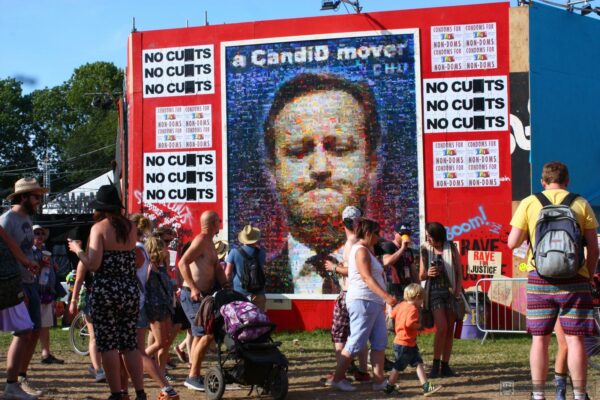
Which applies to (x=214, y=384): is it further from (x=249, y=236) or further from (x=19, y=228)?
(x=249, y=236)

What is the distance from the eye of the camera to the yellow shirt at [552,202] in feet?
25.4

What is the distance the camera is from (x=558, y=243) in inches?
295

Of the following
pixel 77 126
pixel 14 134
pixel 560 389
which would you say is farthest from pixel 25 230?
pixel 77 126

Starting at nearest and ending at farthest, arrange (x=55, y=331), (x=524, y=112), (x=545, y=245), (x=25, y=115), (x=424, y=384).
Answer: (x=545, y=245) → (x=424, y=384) → (x=524, y=112) → (x=55, y=331) → (x=25, y=115)

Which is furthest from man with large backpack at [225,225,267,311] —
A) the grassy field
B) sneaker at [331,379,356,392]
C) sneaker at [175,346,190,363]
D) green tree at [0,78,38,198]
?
green tree at [0,78,38,198]

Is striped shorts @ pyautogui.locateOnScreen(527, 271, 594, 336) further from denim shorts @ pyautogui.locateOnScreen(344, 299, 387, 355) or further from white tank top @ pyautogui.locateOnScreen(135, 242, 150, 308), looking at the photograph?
white tank top @ pyautogui.locateOnScreen(135, 242, 150, 308)

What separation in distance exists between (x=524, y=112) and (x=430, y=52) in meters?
1.75

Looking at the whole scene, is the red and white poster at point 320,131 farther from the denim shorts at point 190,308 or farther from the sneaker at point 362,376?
the denim shorts at point 190,308

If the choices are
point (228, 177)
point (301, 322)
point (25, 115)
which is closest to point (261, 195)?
point (228, 177)

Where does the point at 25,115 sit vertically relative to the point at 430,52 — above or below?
above

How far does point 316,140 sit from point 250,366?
694 centimetres

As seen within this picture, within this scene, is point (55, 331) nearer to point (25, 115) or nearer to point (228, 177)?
point (228, 177)

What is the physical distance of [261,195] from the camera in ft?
51.8

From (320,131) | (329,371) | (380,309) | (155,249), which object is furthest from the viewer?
(320,131)
